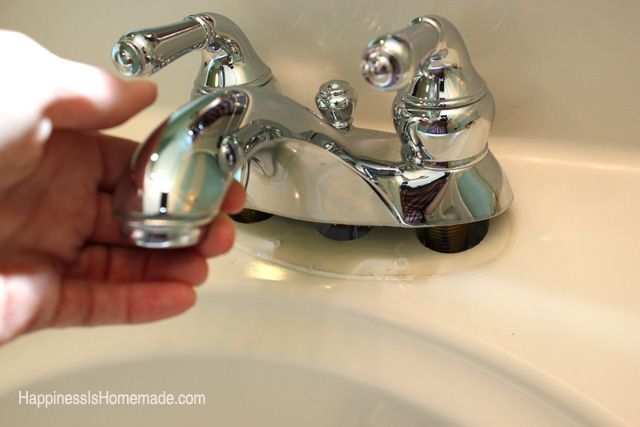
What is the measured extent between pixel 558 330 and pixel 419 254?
0.09 metres

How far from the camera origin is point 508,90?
1.23 ft

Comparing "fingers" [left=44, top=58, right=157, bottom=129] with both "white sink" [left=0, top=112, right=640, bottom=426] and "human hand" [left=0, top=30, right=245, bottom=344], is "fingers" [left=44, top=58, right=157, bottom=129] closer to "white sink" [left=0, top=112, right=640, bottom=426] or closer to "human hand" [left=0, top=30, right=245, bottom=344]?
"human hand" [left=0, top=30, right=245, bottom=344]

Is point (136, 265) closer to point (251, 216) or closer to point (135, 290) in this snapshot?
point (135, 290)

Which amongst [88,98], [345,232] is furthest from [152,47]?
[345,232]

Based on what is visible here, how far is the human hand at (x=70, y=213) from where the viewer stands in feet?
0.77

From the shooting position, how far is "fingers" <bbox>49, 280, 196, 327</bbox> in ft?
0.84

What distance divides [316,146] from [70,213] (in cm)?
12

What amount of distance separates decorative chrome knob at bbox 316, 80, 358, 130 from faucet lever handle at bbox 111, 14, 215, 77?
7 centimetres

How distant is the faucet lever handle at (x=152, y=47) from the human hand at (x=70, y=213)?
0.09 ft

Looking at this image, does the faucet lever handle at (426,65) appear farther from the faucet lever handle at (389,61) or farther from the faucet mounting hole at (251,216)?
the faucet mounting hole at (251,216)

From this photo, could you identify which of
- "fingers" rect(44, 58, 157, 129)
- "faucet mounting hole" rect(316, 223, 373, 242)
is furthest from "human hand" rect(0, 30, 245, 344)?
"faucet mounting hole" rect(316, 223, 373, 242)

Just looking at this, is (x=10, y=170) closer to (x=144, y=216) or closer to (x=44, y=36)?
(x=144, y=216)

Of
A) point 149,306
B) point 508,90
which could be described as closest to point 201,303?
point 149,306

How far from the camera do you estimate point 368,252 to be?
1.19ft
